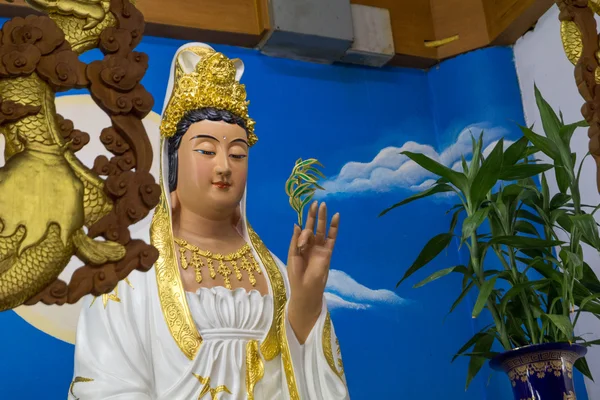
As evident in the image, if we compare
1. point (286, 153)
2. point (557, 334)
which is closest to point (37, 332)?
point (286, 153)

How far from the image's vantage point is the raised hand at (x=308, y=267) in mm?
2809

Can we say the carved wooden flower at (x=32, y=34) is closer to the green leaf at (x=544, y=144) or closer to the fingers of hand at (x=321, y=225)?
the fingers of hand at (x=321, y=225)

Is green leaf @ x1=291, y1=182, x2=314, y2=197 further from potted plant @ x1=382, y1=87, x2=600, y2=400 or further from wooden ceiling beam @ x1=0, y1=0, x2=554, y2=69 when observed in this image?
wooden ceiling beam @ x1=0, y1=0, x2=554, y2=69

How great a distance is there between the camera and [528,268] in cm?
305

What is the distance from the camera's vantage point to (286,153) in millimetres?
3949

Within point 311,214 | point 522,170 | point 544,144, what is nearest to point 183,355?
point 311,214

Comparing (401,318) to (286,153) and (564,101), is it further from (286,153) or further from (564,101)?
(564,101)

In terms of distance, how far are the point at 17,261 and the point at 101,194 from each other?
0.21 meters

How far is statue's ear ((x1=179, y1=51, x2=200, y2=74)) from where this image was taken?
3148 millimetres

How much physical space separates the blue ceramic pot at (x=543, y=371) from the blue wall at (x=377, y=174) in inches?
38.1

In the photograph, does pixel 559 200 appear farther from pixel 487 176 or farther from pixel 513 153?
pixel 487 176

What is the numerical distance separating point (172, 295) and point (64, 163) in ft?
3.44

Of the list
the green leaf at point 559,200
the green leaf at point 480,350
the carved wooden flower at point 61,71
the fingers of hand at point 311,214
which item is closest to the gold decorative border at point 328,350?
the fingers of hand at point 311,214

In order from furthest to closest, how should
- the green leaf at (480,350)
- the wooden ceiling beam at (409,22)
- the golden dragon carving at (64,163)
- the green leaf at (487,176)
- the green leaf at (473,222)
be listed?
the wooden ceiling beam at (409,22), the green leaf at (480,350), the green leaf at (487,176), the green leaf at (473,222), the golden dragon carving at (64,163)
